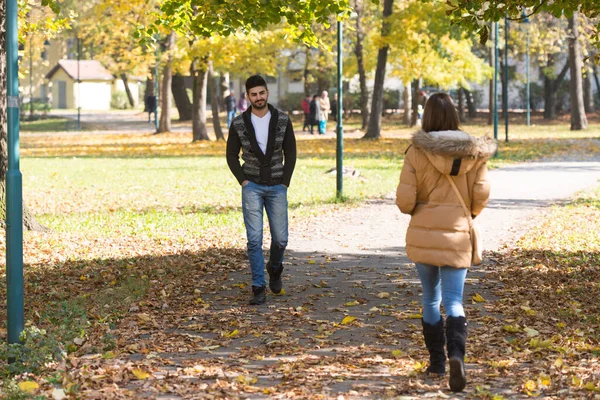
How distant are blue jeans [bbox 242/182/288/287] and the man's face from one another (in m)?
0.67

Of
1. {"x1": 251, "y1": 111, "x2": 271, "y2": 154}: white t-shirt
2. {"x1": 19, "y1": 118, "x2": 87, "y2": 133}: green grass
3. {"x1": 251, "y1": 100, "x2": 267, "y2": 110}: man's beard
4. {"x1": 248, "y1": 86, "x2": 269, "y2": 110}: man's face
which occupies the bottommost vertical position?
{"x1": 251, "y1": 111, "x2": 271, "y2": 154}: white t-shirt

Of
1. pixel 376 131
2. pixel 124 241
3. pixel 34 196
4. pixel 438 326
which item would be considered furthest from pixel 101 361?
pixel 376 131

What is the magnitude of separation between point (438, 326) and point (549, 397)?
2.71 feet

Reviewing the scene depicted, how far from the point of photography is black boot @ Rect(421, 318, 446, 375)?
20.1ft

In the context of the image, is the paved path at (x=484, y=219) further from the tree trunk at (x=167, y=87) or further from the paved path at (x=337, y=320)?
the tree trunk at (x=167, y=87)

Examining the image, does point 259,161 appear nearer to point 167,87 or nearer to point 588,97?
point 167,87

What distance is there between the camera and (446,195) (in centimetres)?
592

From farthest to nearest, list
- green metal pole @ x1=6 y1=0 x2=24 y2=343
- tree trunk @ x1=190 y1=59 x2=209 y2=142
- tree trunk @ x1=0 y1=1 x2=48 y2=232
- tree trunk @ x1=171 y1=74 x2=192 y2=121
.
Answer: tree trunk @ x1=171 y1=74 x2=192 y2=121 → tree trunk @ x1=190 y1=59 x2=209 y2=142 → tree trunk @ x1=0 y1=1 x2=48 y2=232 → green metal pole @ x1=6 y1=0 x2=24 y2=343

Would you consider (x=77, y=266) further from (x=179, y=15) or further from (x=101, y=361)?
(x=101, y=361)

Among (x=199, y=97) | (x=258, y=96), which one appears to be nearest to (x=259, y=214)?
(x=258, y=96)

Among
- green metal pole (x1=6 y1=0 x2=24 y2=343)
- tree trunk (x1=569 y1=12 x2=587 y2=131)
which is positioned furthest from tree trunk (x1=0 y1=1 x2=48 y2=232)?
tree trunk (x1=569 y1=12 x2=587 y2=131)

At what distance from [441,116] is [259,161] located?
2.78 metres

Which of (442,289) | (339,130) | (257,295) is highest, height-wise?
(339,130)

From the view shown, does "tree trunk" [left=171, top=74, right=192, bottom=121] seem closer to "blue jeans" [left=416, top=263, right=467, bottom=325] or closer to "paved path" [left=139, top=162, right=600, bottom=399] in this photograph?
"paved path" [left=139, top=162, right=600, bottom=399]
